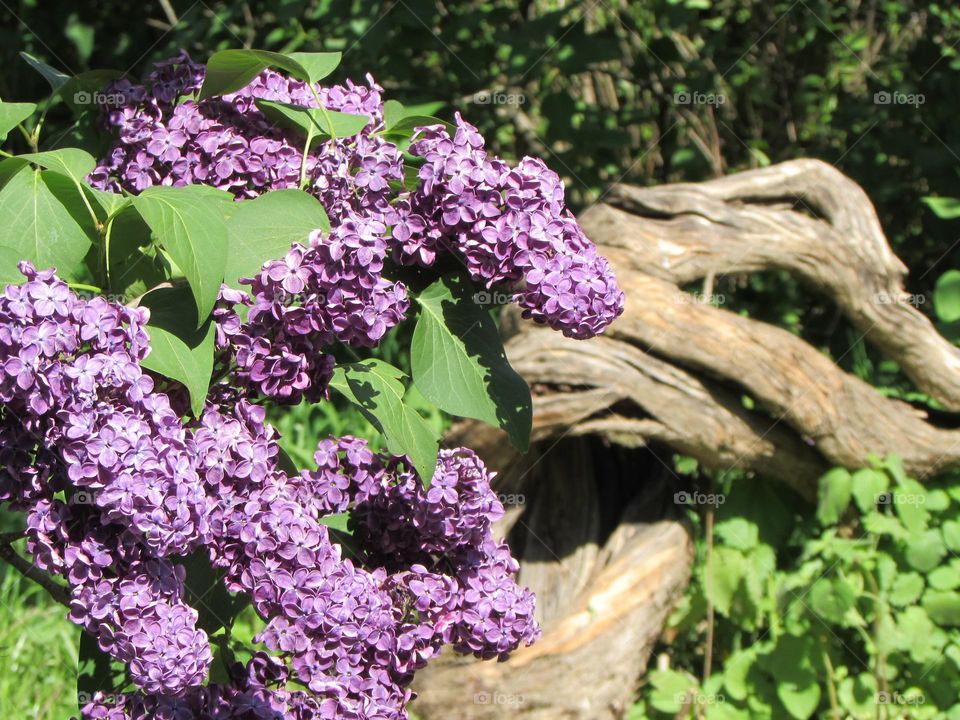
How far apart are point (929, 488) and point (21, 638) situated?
2.66m

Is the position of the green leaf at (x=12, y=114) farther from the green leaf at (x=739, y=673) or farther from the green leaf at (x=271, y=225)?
the green leaf at (x=739, y=673)

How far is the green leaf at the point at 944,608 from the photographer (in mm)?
2902

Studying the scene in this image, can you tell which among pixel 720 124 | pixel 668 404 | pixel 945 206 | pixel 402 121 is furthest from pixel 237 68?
pixel 720 124

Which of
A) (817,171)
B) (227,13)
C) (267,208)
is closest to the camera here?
(267,208)

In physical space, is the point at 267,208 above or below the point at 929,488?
above

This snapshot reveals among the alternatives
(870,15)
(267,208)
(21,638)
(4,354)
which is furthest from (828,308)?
(4,354)

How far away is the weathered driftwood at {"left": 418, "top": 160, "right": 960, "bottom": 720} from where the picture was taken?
297 cm

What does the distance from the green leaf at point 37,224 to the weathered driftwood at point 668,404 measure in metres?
1.80

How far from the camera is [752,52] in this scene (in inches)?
191

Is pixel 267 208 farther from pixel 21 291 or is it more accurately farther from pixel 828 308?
pixel 828 308

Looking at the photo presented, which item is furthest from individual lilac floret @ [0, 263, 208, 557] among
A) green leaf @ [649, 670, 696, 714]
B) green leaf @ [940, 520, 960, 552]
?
green leaf @ [940, 520, 960, 552]

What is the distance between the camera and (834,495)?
3088 mm

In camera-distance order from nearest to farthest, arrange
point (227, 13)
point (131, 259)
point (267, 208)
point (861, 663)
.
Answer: point (267, 208), point (131, 259), point (861, 663), point (227, 13)

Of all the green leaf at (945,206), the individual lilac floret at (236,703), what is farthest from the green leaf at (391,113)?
the green leaf at (945,206)
